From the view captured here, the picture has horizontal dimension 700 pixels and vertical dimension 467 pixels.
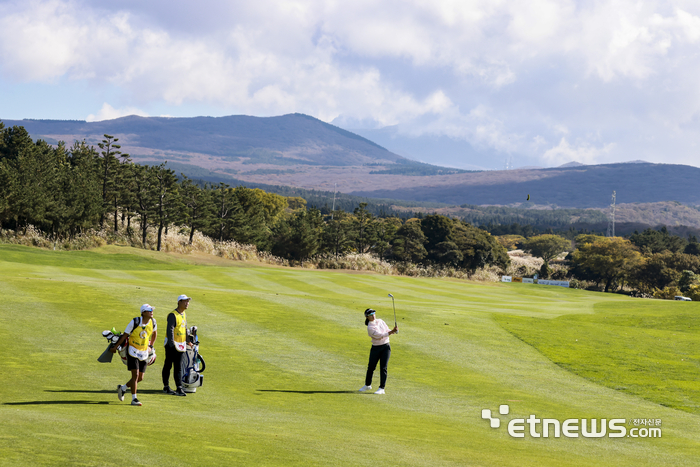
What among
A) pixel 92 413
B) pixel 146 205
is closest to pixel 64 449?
pixel 92 413

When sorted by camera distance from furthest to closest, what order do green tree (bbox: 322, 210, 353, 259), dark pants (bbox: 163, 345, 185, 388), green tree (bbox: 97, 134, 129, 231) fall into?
green tree (bbox: 322, 210, 353, 259) < green tree (bbox: 97, 134, 129, 231) < dark pants (bbox: 163, 345, 185, 388)

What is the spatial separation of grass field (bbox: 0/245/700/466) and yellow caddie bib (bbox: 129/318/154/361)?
2.97 feet

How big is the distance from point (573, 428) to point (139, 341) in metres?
7.89

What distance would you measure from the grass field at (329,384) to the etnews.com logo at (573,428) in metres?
0.25

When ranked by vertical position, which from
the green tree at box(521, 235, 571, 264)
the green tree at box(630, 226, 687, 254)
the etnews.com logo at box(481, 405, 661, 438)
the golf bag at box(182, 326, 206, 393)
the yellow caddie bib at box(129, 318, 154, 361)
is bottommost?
the etnews.com logo at box(481, 405, 661, 438)

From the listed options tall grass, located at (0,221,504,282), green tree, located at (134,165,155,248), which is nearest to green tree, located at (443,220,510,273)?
tall grass, located at (0,221,504,282)

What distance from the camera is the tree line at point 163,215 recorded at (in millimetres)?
46906

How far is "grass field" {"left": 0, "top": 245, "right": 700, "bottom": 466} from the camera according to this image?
8.21 m

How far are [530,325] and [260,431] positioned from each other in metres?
17.1

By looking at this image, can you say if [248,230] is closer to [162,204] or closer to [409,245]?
[162,204]

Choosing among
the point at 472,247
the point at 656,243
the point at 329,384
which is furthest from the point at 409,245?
the point at 329,384

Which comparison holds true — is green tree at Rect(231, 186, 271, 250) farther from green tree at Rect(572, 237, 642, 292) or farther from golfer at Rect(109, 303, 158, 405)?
golfer at Rect(109, 303, 158, 405)

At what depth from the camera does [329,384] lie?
1427 cm

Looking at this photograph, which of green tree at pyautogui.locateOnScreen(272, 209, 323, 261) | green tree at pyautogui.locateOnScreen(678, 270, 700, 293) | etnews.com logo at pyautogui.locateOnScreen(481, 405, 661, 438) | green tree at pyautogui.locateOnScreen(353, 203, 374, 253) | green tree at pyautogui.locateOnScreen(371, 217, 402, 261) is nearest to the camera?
etnews.com logo at pyautogui.locateOnScreen(481, 405, 661, 438)
